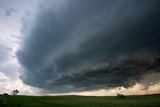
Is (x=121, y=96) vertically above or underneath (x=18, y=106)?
above

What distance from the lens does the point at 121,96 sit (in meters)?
195

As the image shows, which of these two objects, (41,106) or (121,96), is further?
(121,96)

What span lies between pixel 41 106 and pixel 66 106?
35.3 ft

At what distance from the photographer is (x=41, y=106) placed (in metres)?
Result: 87.8

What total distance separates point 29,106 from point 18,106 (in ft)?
17.4

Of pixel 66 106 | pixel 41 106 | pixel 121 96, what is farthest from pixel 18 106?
pixel 121 96

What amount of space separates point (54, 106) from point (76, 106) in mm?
9280

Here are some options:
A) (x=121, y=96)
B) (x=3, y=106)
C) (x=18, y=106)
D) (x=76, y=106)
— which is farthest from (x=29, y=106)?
(x=121, y=96)

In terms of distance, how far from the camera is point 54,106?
293 ft

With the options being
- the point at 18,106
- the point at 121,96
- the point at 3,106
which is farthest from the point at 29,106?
the point at 121,96

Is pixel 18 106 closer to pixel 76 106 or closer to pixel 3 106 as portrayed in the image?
pixel 3 106

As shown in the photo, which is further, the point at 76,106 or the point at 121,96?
the point at 121,96

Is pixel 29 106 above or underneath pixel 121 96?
underneath

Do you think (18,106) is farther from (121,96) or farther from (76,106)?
(121,96)
